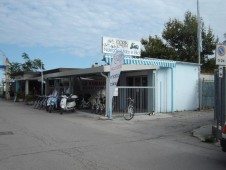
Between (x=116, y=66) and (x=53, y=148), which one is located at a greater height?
(x=116, y=66)

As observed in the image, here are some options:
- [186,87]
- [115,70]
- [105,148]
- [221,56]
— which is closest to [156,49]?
[186,87]

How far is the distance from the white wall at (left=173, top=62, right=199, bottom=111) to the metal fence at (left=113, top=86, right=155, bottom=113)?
220 centimetres

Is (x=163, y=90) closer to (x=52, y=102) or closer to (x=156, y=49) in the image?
(x=52, y=102)

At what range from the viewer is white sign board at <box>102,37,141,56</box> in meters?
19.8

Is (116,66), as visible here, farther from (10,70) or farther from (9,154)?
(10,70)

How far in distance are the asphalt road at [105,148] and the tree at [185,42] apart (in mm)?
25900

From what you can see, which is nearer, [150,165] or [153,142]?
[150,165]

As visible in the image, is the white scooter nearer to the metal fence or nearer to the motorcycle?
the motorcycle

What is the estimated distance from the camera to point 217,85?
10.5m

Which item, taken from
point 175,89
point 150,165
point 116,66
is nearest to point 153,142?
point 150,165

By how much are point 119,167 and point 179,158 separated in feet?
6.18

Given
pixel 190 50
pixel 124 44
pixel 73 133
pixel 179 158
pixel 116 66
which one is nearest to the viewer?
pixel 179 158

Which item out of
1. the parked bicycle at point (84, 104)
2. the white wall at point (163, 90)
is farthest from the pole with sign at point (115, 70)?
the parked bicycle at point (84, 104)

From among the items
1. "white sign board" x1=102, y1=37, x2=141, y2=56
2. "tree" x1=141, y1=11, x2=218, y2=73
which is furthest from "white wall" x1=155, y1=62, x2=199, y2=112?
"tree" x1=141, y1=11, x2=218, y2=73
